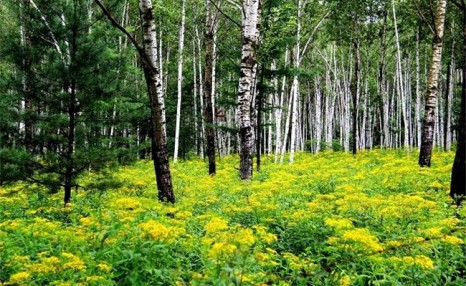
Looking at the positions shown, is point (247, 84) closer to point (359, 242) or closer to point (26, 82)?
point (26, 82)

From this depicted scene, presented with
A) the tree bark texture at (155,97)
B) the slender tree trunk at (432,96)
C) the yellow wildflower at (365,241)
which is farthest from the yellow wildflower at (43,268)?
the slender tree trunk at (432,96)

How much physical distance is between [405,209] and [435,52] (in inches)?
380

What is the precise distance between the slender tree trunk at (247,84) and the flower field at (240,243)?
2.36m

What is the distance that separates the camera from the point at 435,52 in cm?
1421

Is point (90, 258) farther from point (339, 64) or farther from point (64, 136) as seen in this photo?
point (339, 64)

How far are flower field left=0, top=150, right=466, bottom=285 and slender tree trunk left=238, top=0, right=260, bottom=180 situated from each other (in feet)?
7.73

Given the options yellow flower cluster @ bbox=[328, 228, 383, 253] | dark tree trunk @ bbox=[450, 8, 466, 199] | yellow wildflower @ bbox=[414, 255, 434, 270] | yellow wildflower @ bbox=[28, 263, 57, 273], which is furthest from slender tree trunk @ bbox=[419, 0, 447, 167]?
yellow wildflower @ bbox=[28, 263, 57, 273]

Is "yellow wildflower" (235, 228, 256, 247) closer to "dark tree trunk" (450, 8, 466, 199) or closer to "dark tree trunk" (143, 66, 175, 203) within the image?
"dark tree trunk" (143, 66, 175, 203)

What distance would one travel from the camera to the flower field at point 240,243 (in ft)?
12.6

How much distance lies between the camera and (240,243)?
166 inches

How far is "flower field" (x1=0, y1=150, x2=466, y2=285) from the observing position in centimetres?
384

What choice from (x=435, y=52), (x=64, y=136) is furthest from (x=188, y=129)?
(x=64, y=136)

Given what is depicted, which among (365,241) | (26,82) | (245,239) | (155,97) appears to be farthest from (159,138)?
(365,241)

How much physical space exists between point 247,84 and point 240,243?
782cm
